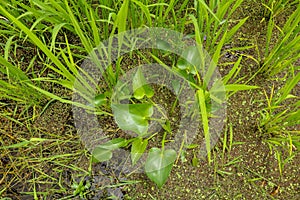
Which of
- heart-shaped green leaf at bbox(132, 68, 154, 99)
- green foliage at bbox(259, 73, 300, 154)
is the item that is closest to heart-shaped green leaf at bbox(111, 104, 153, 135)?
heart-shaped green leaf at bbox(132, 68, 154, 99)

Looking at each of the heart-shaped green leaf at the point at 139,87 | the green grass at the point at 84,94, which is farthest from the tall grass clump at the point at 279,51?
the heart-shaped green leaf at the point at 139,87

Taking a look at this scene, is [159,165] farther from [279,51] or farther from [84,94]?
[279,51]

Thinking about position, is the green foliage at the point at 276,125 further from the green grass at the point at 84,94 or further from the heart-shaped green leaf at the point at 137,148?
the heart-shaped green leaf at the point at 137,148

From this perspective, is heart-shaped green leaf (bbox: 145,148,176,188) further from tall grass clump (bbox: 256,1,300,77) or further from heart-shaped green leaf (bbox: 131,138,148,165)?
tall grass clump (bbox: 256,1,300,77)

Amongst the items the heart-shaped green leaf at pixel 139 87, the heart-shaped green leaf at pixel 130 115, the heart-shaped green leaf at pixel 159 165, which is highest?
the heart-shaped green leaf at pixel 139 87

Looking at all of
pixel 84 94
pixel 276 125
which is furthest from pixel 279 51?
pixel 84 94

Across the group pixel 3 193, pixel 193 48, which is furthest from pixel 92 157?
pixel 193 48

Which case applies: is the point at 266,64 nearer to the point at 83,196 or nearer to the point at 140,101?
the point at 140,101
